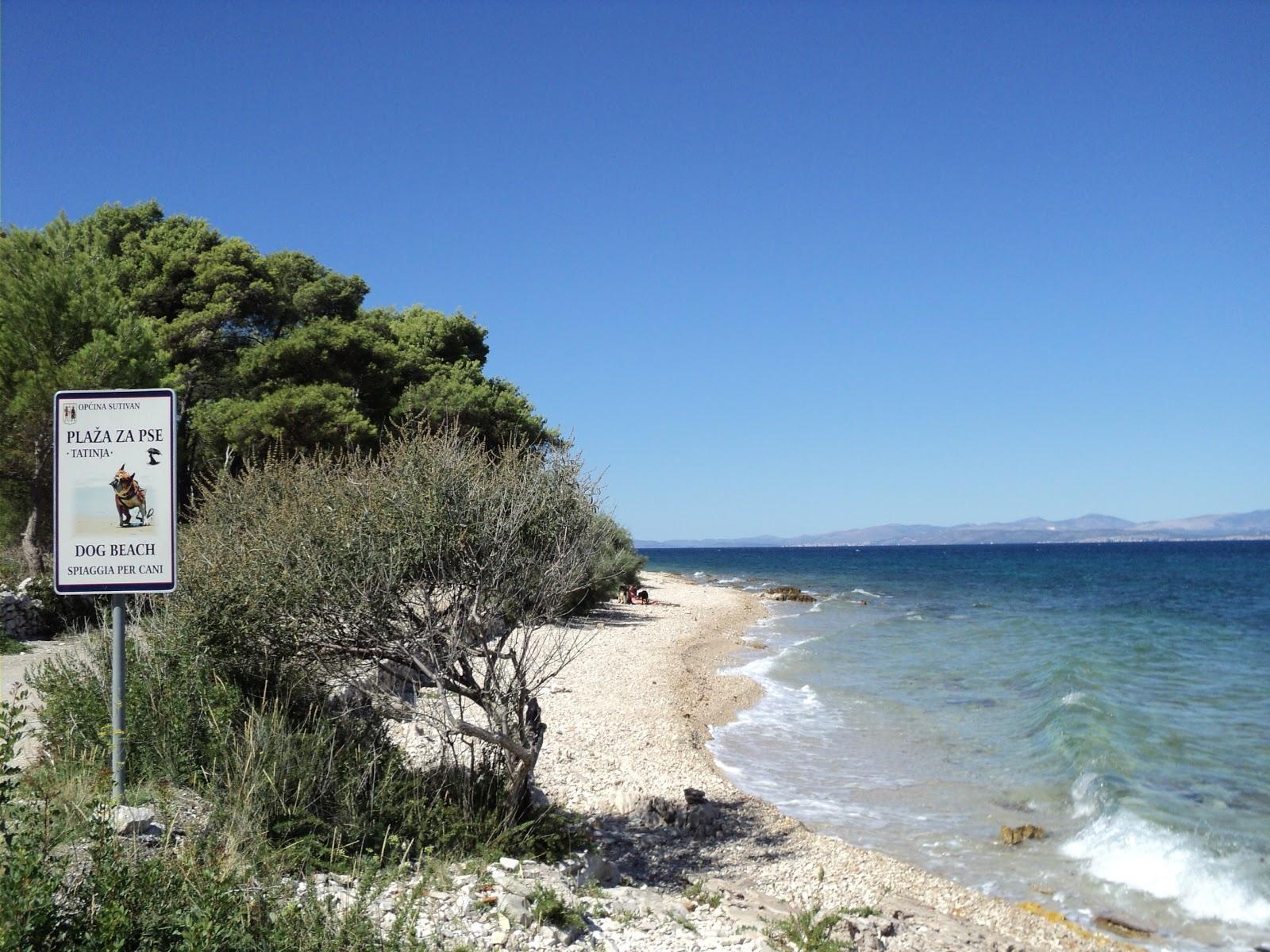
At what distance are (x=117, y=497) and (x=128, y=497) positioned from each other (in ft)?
0.18

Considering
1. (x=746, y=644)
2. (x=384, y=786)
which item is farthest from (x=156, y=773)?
(x=746, y=644)

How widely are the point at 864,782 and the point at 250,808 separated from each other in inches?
386

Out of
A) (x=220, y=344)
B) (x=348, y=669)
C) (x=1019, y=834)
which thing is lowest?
(x=1019, y=834)

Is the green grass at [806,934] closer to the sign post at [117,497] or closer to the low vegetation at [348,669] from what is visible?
the low vegetation at [348,669]

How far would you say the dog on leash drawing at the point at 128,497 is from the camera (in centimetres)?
516

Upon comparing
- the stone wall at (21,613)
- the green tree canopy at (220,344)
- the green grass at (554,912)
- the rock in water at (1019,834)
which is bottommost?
the rock in water at (1019,834)

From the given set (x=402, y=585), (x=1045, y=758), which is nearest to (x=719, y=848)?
(x=402, y=585)

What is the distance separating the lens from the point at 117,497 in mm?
5156

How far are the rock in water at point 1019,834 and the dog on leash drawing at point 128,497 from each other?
9983mm

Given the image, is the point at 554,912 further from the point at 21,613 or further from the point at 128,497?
the point at 21,613

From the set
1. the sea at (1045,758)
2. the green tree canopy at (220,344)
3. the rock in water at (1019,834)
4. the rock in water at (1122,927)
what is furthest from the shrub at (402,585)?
the green tree canopy at (220,344)

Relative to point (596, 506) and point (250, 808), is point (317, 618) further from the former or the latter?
point (596, 506)

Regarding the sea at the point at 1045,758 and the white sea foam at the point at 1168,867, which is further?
the sea at the point at 1045,758

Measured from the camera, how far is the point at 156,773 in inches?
251
